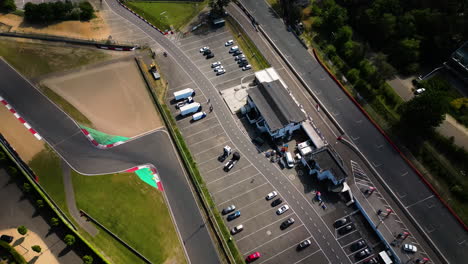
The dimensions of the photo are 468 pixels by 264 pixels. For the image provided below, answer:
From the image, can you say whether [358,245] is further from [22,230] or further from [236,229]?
[22,230]

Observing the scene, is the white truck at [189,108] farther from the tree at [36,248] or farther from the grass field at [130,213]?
the tree at [36,248]

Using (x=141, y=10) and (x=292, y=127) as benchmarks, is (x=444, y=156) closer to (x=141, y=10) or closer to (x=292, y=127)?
(x=292, y=127)

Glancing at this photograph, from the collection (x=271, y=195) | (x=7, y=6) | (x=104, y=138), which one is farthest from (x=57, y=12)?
(x=271, y=195)

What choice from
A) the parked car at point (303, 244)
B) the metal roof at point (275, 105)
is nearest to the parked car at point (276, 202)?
the parked car at point (303, 244)

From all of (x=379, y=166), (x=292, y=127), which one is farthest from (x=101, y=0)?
(x=379, y=166)

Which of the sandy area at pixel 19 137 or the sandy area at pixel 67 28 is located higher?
the sandy area at pixel 67 28

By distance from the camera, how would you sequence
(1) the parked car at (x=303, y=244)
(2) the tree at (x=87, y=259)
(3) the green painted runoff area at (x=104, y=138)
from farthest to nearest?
(3) the green painted runoff area at (x=104, y=138) < (1) the parked car at (x=303, y=244) < (2) the tree at (x=87, y=259)

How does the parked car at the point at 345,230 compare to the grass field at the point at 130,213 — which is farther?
the parked car at the point at 345,230
